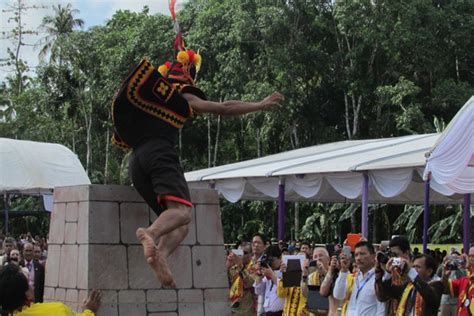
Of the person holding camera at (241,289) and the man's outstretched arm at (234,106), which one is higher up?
the man's outstretched arm at (234,106)

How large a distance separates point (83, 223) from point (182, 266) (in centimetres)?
94

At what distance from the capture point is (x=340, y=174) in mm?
17625

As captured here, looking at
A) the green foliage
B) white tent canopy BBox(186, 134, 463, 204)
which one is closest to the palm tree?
the green foliage

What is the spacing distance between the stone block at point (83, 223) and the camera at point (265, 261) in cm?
306

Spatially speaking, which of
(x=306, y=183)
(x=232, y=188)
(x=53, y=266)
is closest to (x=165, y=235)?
(x=53, y=266)

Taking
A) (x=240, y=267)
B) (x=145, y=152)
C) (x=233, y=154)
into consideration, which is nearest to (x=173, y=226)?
(x=145, y=152)

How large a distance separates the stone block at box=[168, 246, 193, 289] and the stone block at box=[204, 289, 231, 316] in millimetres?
217

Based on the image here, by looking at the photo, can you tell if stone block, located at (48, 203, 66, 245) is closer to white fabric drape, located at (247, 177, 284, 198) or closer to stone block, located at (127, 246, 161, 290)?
stone block, located at (127, 246, 161, 290)

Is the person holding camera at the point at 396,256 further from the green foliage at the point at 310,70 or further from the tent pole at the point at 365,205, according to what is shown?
the green foliage at the point at 310,70

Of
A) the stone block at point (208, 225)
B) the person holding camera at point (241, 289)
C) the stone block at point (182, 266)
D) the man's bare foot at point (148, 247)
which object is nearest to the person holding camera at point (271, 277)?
the person holding camera at point (241, 289)

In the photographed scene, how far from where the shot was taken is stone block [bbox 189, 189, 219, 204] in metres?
7.32

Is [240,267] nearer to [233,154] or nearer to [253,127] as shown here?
[253,127]

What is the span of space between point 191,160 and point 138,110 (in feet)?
102

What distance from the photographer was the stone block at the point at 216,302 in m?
7.33
